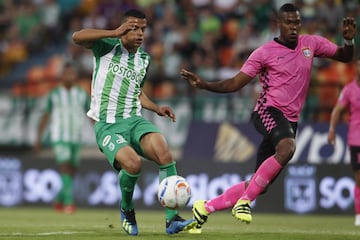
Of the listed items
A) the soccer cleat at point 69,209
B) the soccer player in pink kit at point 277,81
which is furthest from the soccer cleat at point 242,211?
the soccer cleat at point 69,209

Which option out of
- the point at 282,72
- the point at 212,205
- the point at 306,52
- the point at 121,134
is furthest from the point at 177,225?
the point at 306,52

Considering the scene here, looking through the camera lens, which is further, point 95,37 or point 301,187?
point 301,187

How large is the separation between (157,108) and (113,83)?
0.57m

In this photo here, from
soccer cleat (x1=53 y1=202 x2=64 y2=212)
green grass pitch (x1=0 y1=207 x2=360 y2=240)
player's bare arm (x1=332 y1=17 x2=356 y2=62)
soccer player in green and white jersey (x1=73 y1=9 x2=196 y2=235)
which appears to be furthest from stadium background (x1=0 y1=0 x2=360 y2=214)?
soccer player in green and white jersey (x1=73 y1=9 x2=196 y2=235)

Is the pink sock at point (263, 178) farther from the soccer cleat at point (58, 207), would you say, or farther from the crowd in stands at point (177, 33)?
the crowd in stands at point (177, 33)

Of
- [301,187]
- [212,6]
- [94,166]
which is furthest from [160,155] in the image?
[212,6]

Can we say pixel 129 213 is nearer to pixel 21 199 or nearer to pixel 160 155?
pixel 160 155

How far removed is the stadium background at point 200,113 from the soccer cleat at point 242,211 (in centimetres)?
677

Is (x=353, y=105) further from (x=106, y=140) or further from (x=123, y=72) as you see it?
(x=106, y=140)

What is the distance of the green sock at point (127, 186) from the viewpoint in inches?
395

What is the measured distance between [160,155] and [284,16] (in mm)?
2173

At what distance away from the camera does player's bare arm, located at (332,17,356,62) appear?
10453 millimetres

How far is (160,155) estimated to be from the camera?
9.87 meters

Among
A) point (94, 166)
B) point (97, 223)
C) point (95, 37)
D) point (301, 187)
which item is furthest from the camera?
point (94, 166)
